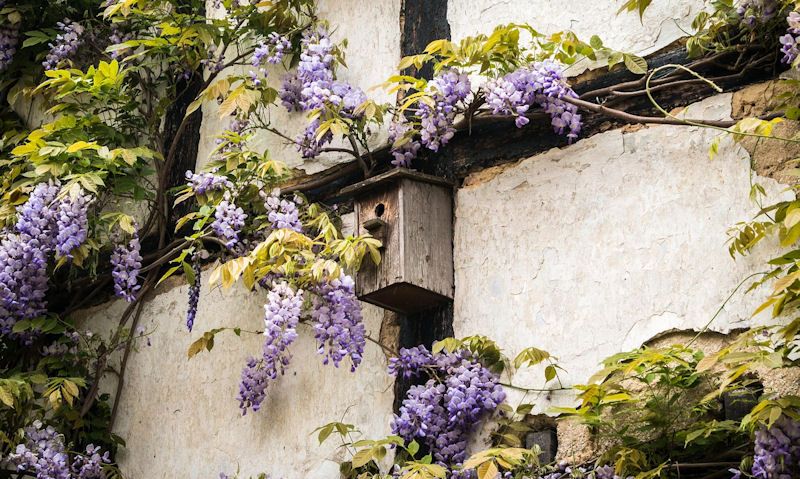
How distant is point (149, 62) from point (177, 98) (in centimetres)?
21

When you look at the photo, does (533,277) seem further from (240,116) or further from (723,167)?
(240,116)

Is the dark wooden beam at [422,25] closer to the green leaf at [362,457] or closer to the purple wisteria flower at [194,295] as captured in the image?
the purple wisteria flower at [194,295]

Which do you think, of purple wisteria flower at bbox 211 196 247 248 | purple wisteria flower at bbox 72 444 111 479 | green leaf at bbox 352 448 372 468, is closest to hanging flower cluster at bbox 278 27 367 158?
purple wisteria flower at bbox 211 196 247 248

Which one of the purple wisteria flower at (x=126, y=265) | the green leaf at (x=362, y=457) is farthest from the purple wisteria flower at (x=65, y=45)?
the green leaf at (x=362, y=457)

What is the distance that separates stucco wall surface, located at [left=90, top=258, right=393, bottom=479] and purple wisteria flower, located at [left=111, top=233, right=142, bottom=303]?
0.98 feet

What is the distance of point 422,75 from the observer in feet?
16.3

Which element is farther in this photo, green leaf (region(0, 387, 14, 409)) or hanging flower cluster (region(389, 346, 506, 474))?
green leaf (region(0, 387, 14, 409))

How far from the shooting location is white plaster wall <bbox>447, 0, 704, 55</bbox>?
4.37m

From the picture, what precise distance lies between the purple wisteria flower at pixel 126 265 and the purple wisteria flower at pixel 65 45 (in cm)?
98

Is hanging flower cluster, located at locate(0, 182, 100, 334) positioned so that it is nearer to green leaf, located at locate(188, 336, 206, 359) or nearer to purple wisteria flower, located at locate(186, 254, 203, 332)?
purple wisteria flower, located at locate(186, 254, 203, 332)

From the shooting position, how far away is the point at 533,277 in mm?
4430

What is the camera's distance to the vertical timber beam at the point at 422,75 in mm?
4617

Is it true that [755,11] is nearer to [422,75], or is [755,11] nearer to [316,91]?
[422,75]

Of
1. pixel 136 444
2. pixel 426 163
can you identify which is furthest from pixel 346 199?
pixel 136 444
